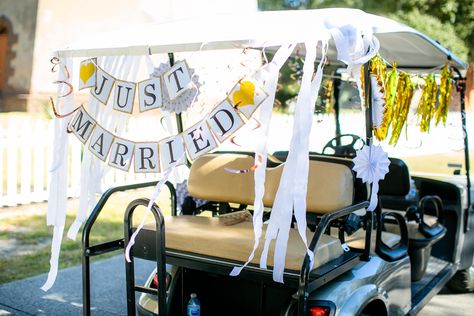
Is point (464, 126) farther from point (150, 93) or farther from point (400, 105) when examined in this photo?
point (150, 93)

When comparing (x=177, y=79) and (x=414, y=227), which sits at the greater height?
(x=177, y=79)

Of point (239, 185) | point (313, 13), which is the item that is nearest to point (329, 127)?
point (239, 185)

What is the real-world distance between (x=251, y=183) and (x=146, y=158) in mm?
1037

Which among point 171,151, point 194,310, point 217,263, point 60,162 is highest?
point 171,151

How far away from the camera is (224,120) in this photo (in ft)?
7.64

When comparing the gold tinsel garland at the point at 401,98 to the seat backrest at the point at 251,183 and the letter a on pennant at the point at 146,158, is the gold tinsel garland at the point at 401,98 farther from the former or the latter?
the letter a on pennant at the point at 146,158

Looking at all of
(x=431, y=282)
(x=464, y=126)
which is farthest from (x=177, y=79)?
(x=464, y=126)

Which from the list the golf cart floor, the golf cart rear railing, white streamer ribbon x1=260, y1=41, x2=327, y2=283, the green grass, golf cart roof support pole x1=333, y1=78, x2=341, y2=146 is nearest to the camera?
white streamer ribbon x1=260, y1=41, x2=327, y2=283

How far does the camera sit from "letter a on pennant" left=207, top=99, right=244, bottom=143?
231 centimetres

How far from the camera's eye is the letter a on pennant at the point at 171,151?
8.03 ft

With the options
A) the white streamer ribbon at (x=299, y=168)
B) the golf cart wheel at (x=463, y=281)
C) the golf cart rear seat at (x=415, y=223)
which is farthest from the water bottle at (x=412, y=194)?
the white streamer ribbon at (x=299, y=168)

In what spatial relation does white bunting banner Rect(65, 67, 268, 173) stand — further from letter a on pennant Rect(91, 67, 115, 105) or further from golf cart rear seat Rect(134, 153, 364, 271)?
golf cart rear seat Rect(134, 153, 364, 271)

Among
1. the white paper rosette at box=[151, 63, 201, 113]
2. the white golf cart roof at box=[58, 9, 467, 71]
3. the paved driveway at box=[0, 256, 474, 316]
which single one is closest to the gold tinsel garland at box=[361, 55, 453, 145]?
the white golf cart roof at box=[58, 9, 467, 71]

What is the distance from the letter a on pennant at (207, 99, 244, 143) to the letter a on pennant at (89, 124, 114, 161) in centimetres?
58
